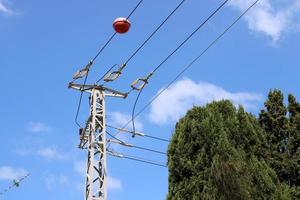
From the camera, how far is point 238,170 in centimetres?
1138

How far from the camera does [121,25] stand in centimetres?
1011

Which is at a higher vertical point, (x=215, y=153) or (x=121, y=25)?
(x=121, y=25)

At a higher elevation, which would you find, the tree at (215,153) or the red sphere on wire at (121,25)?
the red sphere on wire at (121,25)

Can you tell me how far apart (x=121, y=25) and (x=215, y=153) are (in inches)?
168

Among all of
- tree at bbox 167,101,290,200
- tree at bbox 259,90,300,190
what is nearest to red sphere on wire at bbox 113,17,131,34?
tree at bbox 167,101,290,200

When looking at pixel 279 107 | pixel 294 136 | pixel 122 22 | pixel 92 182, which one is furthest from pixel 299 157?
pixel 122 22

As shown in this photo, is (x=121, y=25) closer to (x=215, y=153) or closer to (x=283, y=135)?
(x=215, y=153)

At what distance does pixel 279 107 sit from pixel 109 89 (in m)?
4.84

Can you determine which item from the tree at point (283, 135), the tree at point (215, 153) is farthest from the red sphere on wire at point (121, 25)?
the tree at point (283, 135)

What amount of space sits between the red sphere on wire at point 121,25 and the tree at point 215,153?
12.3ft

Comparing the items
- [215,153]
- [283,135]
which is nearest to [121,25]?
[215,153]

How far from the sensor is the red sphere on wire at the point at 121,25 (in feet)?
33.2

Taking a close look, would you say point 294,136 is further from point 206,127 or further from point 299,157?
point 206,127

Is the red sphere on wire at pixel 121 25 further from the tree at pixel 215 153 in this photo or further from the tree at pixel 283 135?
the tree at pixel 283 135
